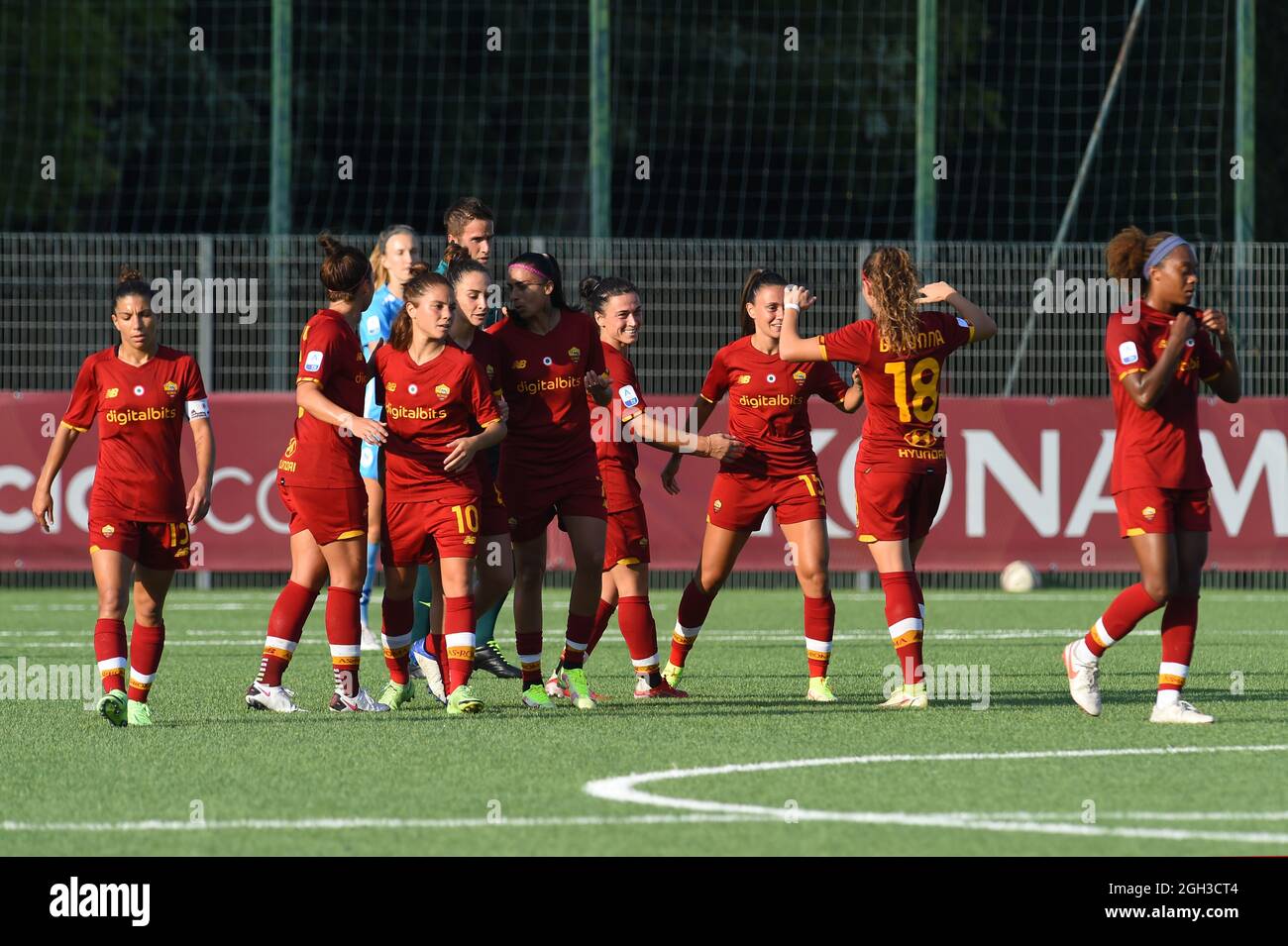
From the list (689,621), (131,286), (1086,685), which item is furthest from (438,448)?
(1086,685)

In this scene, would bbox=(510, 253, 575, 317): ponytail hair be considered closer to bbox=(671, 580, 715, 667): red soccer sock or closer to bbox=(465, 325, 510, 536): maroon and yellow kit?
bbox=(465, 325, 510, 536): maroon and yellow kit

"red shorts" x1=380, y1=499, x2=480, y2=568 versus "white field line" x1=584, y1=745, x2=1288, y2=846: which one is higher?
"red shorts" x1=380, y1=499, x2=480, y2=568

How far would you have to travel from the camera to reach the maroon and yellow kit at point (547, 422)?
30.0 feet

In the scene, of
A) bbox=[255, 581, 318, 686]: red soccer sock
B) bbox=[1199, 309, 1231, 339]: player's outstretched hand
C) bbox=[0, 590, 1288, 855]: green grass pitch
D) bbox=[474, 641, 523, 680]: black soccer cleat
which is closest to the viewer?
bbox=[0, 590, 1288, 855]: green grass pitch

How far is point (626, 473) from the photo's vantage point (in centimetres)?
986

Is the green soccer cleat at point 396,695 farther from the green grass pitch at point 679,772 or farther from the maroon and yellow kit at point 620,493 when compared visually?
the maroon and yellow kit at point 620,493

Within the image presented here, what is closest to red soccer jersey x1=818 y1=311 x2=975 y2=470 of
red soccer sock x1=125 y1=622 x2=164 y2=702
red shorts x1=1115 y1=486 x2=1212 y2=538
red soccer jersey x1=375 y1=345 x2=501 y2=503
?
red shorts x1=1115 y1=486 x2=1212 y2=538

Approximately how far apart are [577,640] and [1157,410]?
268 centimetres

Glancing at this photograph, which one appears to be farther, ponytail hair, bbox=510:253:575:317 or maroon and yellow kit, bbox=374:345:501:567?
ponytail hair, bbox=510:253:575:317

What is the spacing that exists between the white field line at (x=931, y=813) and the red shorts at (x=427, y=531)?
1.88 m

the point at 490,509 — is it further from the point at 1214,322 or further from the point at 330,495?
the point at 1214,322

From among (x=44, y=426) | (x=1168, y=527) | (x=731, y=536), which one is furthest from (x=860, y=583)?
(x=1168, y=527)

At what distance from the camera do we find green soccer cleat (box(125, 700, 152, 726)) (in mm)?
8633

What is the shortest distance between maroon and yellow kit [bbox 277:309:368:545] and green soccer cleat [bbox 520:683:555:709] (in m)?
1.03
